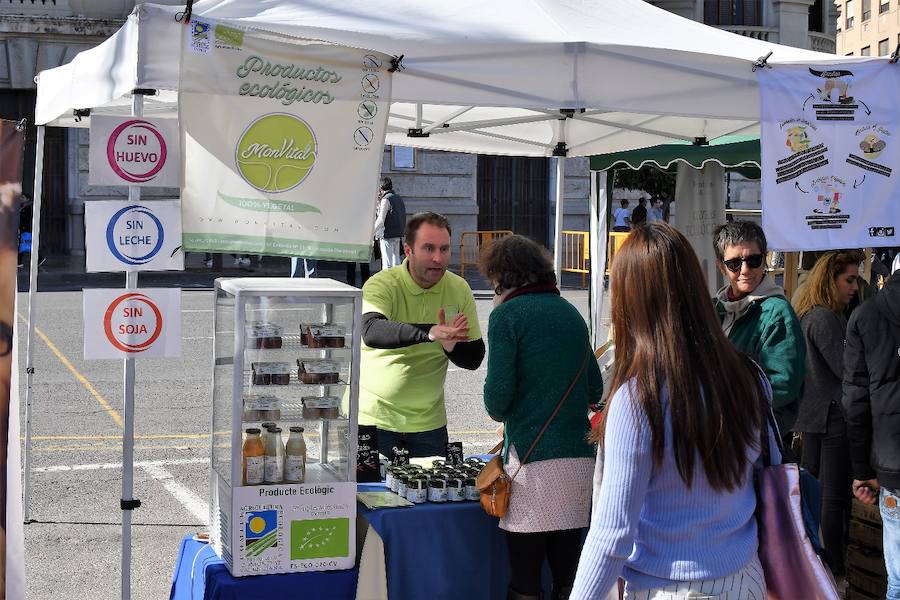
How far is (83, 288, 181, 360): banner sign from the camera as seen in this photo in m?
4.52

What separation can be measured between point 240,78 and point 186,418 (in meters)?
5.62

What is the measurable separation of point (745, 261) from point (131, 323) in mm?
2542

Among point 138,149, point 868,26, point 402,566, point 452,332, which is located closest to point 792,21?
point 452,332

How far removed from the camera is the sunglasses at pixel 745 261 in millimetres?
4484

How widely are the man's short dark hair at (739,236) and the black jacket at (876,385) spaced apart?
1.63 feet

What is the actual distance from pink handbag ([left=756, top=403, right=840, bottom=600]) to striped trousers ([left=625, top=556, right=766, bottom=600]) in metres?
0.05

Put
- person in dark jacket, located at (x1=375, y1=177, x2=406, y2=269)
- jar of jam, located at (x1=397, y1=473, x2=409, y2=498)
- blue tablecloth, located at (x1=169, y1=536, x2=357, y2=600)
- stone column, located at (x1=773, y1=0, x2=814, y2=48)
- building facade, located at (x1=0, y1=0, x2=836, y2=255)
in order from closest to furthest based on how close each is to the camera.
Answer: blue tablecloth, located at (x1=169, y1=536, x2=357, y2=600) < jar of jam, located at (x1=397, y1=473, x2=409, y2=498) < person in dark jacket, located at (x1=375, y1=177, x2=406, y2=269) < building facade, located at (x1=0, y1=0, x2=836, y2=255) < stone column, located at (x1=773, y1=0, x2=814, y2=48)

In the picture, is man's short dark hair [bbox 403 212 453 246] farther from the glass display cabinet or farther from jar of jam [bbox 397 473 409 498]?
jar of jam [bbox 397 473 409 498]

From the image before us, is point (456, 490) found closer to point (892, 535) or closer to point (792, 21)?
point (892, 535)

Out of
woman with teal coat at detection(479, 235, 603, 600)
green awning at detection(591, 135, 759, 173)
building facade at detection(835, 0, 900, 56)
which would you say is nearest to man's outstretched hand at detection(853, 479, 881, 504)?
woman with teal coat at detection(479, 235, 603, 600)

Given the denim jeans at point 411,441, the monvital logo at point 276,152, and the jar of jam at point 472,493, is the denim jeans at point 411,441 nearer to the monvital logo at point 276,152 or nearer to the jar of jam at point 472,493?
the jar of jam at point 472,493

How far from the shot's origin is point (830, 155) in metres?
5.07

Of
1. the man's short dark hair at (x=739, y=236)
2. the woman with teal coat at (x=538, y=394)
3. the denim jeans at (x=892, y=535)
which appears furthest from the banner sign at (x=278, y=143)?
the denim jeans at (x=892, y=535)

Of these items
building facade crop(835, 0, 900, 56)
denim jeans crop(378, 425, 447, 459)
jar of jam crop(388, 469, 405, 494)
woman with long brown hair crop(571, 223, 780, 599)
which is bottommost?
jar of jam crop(388, 469, 405, 494)
